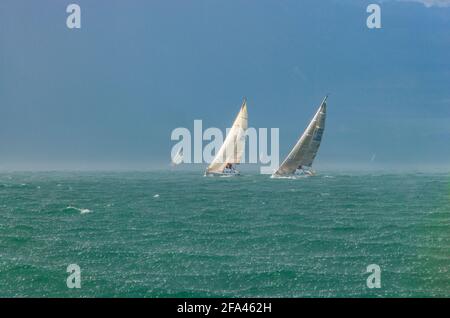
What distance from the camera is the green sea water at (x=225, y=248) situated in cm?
2814

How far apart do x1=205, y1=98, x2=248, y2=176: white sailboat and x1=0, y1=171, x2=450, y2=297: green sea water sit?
47885 millimetres

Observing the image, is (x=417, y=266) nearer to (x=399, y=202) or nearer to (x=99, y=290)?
(x=99, y=290)

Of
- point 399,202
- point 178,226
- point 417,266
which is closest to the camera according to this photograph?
point 417,266

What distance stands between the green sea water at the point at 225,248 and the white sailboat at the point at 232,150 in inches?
1885

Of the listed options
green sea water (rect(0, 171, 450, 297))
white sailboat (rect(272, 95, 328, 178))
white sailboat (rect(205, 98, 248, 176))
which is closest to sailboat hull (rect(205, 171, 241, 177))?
white sailboat (rect(205, 98, 248, 176))

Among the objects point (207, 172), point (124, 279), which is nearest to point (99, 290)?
point (124, 279)

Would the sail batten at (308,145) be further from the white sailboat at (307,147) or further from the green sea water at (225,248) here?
the green sea water at (225,248)

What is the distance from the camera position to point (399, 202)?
67500mm

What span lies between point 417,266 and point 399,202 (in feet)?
121

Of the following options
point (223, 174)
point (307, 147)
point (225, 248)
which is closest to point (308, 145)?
point (307, 147)

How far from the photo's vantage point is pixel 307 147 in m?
104

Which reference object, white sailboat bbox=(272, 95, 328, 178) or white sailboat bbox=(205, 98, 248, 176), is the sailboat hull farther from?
white sailboat bbox=(272, 95, 328, 178)

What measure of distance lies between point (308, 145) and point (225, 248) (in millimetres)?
68777

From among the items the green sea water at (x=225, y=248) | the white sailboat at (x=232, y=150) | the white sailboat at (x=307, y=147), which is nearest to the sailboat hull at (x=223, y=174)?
the white sailboat at (x=232, y=150)
